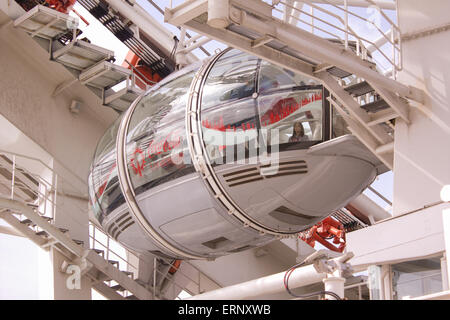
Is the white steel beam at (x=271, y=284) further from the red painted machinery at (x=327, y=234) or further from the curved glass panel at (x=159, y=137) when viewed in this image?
the red painted machinery at (x=327, y=234)

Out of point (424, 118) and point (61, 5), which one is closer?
point (424, 118)

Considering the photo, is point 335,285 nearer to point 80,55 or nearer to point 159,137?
point 159,137

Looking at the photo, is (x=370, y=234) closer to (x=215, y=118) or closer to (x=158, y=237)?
(x=215, y=118)

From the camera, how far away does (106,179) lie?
14.5 metres

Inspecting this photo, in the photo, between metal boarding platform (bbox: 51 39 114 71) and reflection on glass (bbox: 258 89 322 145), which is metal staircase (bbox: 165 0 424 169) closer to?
reflection on glass (bbox: 258 89 322 145)

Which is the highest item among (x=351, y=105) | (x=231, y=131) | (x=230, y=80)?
(x=230, y=80)

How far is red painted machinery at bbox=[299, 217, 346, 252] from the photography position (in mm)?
22406

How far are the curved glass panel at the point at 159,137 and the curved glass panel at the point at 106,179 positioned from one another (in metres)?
0.52

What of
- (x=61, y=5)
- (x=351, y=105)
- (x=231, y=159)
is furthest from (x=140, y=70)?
(x=351, y=105)

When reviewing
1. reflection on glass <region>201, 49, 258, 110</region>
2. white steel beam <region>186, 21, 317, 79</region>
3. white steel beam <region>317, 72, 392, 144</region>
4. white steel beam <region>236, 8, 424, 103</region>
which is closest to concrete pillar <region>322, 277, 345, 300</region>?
white steel beam <region>236, 8, 424, 103</region>

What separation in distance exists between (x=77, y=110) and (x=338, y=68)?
403 inches

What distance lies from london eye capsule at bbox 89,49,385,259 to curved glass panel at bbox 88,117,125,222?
0.06 meters

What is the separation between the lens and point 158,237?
13820 millimetres

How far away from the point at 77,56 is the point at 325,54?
9.75m
